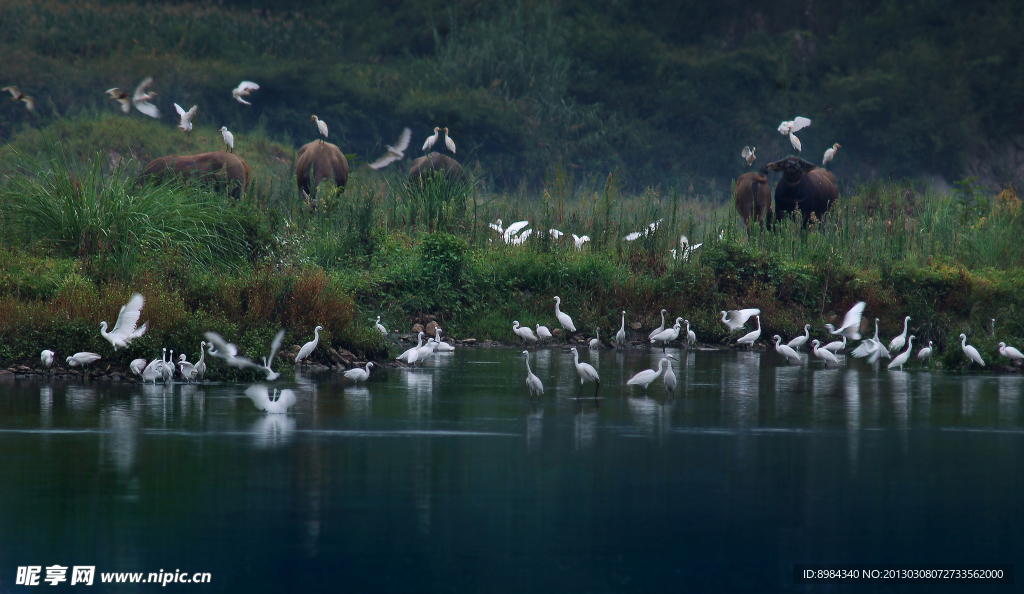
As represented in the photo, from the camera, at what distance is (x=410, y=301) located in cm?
1869

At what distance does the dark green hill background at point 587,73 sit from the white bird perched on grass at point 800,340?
992 inches

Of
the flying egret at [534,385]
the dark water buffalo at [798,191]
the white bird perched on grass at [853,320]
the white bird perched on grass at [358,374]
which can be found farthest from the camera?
the dark water buffalo at [798,191]

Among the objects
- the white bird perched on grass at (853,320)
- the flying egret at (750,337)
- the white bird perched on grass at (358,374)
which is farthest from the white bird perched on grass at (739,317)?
the white bird perched on grass at (358,374)

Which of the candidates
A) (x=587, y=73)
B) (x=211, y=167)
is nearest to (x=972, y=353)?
(x=211, y=167)

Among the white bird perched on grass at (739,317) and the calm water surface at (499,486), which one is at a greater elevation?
the white bird perched on grass at (739,317)

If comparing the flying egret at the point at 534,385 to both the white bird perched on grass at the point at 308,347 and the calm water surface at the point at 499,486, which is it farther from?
the white bird perched on grass at the point at 308,347

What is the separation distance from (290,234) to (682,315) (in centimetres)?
623

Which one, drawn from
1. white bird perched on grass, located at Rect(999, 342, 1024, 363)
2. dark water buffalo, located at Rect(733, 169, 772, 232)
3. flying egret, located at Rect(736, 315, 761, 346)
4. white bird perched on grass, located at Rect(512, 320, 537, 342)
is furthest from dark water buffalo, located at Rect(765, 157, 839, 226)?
white bird perched on grass, located at Rect(999, 342, 1024, 363)

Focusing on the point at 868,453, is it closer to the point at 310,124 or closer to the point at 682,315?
the point at 682,315

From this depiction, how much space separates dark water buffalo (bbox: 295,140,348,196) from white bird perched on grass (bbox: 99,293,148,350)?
39.6ft

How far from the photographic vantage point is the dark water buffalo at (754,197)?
2444 cm

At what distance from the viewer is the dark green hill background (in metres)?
42.6

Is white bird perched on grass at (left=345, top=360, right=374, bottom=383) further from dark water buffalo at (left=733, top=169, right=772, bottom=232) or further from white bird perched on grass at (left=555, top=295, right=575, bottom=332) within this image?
dark water buffalo at (left=733, top=169, right=772, bottom=232)

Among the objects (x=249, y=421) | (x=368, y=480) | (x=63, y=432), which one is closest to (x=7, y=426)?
(x=63, y=432)
